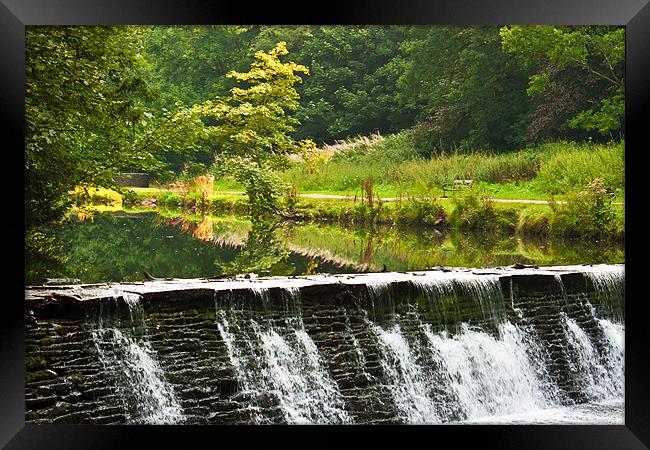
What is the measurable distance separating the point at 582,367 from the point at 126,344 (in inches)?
134

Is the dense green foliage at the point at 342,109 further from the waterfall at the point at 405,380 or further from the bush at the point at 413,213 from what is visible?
the waterfall at the point at 405,380

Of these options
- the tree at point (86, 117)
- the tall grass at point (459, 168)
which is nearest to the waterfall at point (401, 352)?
the tall grass at point (459, 168)

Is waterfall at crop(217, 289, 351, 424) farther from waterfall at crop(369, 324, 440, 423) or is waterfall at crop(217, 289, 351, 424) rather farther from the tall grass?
the tall grass

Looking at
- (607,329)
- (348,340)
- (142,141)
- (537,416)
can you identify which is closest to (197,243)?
(142,141)

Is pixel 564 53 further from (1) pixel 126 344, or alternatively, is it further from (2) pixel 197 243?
(1) pixel 126 344

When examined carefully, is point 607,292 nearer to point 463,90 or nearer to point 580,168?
point 580,168

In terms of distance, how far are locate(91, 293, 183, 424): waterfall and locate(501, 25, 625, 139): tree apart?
365 centimetres

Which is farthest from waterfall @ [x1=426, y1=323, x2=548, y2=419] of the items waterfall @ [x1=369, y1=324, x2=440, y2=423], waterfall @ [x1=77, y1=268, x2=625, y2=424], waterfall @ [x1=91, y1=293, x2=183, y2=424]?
waterfall @ [x1=91, y1=293, x2=183, y2=424]

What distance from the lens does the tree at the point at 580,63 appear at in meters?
6.86

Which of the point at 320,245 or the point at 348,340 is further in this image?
the point at 320,245

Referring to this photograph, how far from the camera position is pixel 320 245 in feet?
22.5

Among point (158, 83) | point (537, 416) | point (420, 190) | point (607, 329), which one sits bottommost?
point (537, 416)
